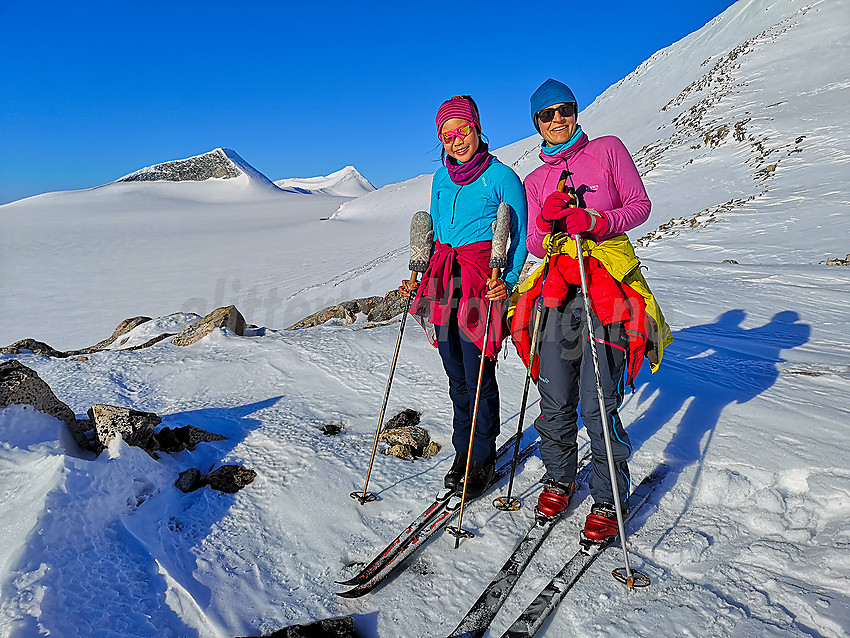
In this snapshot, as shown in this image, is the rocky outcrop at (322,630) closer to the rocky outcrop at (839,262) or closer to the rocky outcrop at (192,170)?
the rocky outcrop at (839,262)

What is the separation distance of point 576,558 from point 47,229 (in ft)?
116

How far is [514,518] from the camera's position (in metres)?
2.70

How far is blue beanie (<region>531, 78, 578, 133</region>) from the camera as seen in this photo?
234 cm

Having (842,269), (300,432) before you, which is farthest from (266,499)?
(842,269)

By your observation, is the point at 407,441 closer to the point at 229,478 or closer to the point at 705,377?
the point at 229,478

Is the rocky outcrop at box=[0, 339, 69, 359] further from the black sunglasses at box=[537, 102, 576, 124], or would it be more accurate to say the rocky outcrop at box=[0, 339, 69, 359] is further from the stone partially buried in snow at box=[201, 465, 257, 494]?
the black sunglasses at box=[537, 102, 576, 124]

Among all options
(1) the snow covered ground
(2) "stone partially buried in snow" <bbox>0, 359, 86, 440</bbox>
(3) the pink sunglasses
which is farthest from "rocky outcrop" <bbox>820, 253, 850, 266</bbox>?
(2) "stone partially buried in snow" <bbox>0, 359, 86, 440</bbox>

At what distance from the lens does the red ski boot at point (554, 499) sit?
2561 mm

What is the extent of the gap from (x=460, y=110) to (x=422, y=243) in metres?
0.72

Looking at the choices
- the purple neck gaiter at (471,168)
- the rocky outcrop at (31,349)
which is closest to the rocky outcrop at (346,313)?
the rocky outcrop at (31,349)

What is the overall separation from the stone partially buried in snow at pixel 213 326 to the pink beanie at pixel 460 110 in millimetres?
4621

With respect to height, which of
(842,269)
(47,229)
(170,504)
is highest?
(47,229)

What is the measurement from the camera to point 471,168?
265cm

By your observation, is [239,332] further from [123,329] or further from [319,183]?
[319,183]
